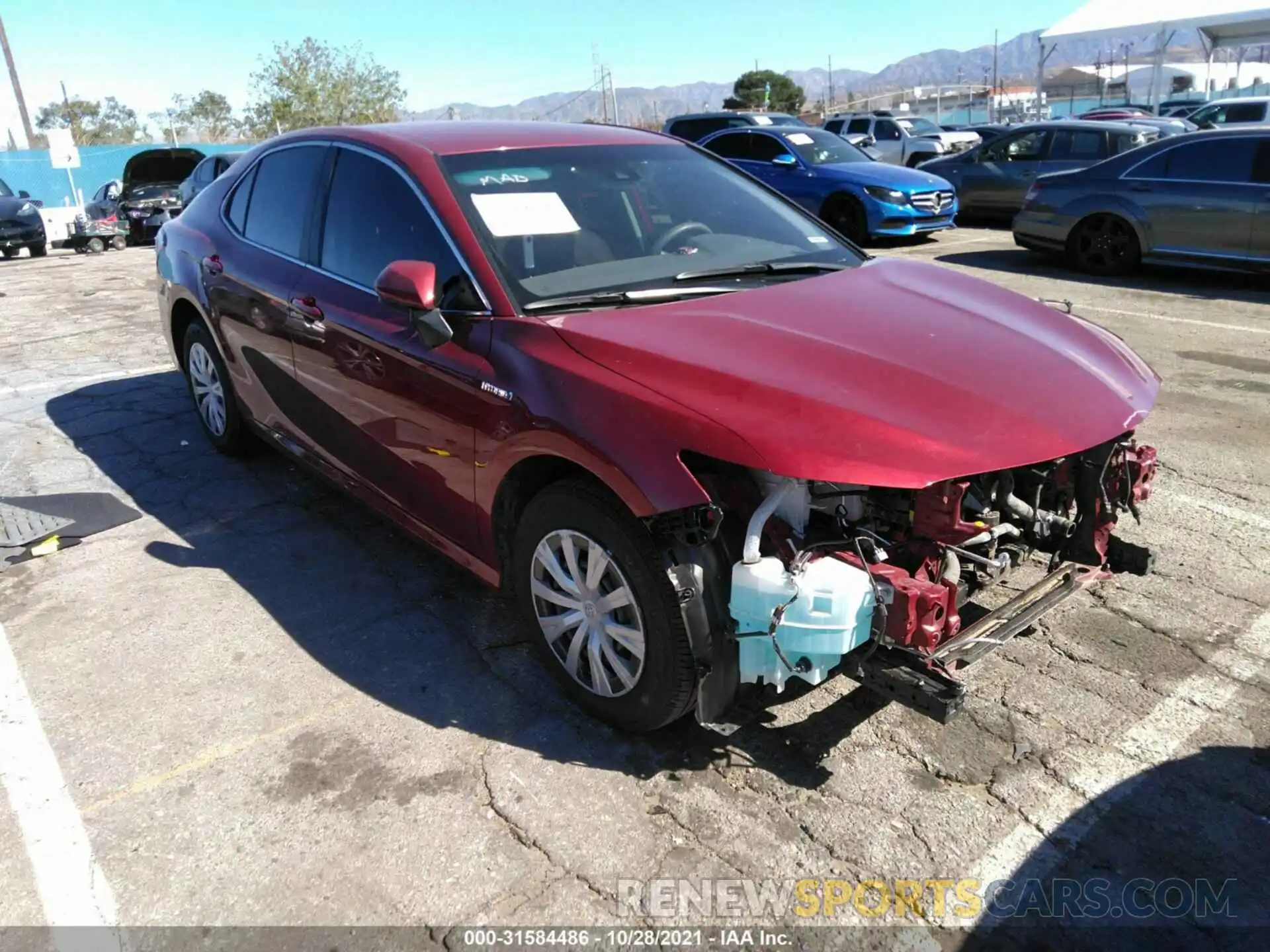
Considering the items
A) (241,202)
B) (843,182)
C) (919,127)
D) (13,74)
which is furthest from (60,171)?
(241,202)

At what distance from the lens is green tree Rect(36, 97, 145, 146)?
2340 inches

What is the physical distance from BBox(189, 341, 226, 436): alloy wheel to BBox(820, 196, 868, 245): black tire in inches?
370

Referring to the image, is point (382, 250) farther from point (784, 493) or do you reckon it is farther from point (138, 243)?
point (138, 243)

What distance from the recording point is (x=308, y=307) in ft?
12.5

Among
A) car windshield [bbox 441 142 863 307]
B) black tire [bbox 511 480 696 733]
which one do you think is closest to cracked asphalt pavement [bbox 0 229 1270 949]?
black tire [bbox 511 480 696 733]

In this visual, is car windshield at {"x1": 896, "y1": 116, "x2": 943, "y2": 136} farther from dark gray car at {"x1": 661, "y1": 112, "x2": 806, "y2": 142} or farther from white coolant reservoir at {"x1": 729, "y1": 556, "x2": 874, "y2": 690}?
white coolant reservoir at {"x1": 729, "y1": 556, "x2": 874, "y2": 690}

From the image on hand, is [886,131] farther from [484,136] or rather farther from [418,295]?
[418,295]

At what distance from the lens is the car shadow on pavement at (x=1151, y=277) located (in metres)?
9.33

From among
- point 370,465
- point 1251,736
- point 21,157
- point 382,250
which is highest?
point 21,157

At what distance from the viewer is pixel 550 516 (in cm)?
282

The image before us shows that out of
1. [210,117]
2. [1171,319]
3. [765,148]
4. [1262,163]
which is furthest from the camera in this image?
[210,117]

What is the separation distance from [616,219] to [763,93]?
5143cm

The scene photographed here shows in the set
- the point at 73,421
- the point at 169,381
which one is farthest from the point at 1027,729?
the point at 169,381

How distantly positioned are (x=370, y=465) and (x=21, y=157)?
107 feet
